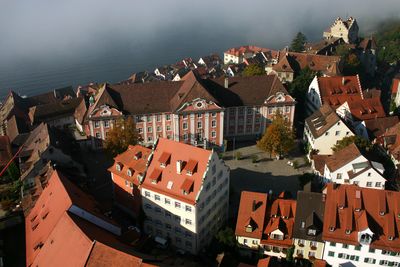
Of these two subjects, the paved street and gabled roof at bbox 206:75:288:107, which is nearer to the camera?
the paved street

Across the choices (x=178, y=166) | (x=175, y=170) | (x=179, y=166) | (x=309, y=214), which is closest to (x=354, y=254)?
(x=309, y=214)

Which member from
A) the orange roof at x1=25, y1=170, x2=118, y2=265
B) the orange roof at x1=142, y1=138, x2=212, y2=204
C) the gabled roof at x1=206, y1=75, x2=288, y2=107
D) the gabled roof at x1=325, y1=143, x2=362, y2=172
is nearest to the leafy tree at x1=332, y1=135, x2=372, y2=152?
the gabled roof at x1=325, y1=143, x2=362, y2=172

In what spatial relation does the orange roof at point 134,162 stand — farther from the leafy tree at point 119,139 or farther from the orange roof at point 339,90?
the orange roof at point 339,90

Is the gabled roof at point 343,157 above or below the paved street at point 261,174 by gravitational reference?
above

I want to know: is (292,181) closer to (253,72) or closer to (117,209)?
(117,209)

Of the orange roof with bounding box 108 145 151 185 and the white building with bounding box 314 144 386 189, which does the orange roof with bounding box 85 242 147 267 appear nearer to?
the orange roof with bounding box 108 145 151 185

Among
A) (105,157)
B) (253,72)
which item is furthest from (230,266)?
(253,72)

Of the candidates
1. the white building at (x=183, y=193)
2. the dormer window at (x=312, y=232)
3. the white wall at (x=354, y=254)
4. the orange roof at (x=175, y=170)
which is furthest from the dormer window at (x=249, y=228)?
the white wall at (x=354, y=254)
